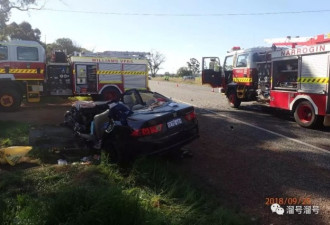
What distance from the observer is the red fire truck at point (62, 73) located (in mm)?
13633

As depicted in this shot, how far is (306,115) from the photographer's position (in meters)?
10.1

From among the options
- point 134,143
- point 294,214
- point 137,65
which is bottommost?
point 294,214

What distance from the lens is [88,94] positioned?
15.5 meters

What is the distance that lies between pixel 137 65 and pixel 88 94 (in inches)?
113

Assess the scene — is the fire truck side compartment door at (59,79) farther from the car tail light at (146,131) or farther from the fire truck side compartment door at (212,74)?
the car tail light at (146,131)

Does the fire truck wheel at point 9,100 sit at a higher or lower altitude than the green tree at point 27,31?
lower

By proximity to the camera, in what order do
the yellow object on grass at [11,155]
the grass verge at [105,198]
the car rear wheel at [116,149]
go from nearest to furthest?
the grass verge at [105,198], the car rear wheel at [116,149], the yellow object on grass at [11,155]

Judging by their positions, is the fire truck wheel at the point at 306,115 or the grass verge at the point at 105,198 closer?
the grass verge at the point at 105,198

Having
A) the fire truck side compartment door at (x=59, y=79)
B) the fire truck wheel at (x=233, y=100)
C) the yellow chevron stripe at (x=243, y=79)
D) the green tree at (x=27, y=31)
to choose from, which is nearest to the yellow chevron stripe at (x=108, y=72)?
the fire truck side compartment door at (x=59, y=79)

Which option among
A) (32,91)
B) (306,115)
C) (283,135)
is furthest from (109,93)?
(283,135)

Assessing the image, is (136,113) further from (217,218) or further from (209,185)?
(217,218)

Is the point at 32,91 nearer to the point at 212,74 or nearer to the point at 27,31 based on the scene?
the point at 212,74

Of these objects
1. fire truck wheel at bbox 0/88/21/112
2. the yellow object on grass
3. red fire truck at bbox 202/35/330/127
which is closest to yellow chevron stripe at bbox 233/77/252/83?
red fire truck at bbox 202/35/330/127

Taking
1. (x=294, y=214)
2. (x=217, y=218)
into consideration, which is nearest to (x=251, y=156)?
(x=294, y=214)
